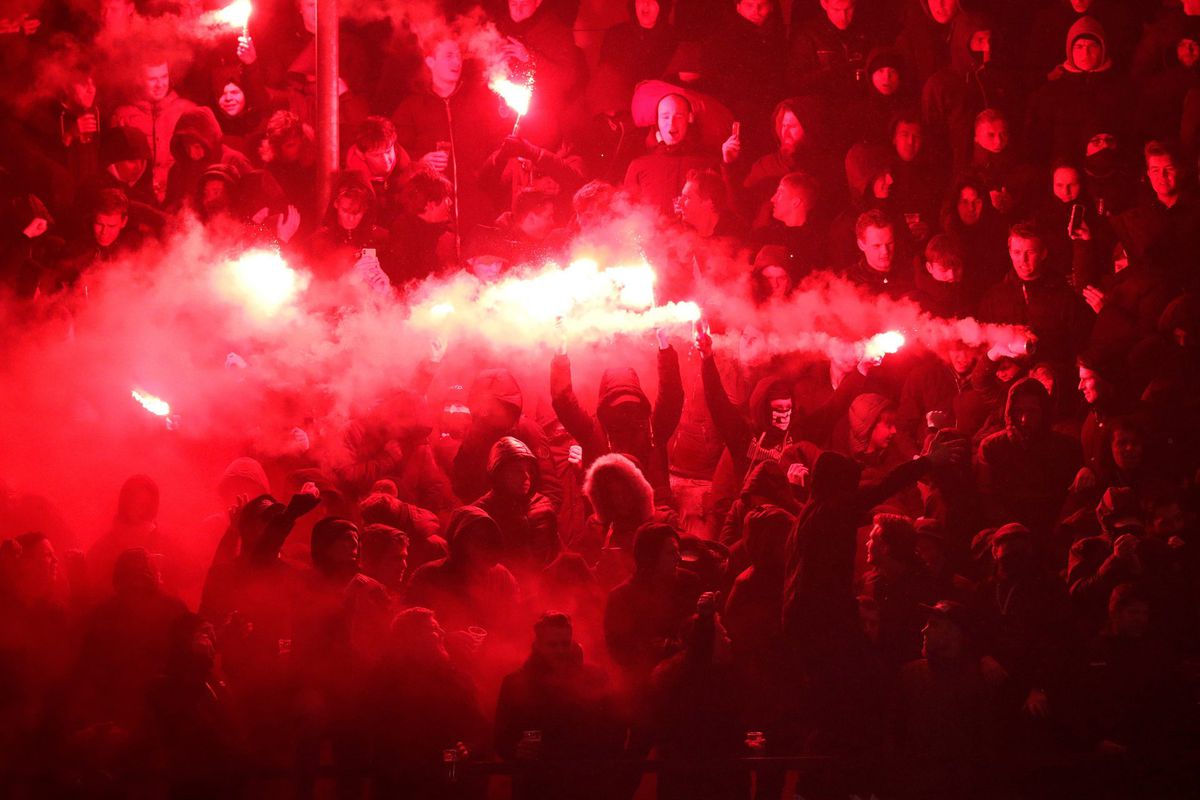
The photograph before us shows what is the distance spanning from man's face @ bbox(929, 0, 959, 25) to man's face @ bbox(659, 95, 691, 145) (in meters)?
1.77

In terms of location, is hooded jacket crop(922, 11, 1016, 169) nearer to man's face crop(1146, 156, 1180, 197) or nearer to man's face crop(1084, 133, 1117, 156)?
man's face crop(1084, 133, 1117, 156)

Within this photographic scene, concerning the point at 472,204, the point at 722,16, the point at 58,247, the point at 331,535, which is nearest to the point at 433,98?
the point at 472,204

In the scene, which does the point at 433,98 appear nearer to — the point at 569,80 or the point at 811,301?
the point at 569,80

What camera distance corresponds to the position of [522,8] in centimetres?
954

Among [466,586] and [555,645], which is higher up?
[466,586]

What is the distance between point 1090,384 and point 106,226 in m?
5.83

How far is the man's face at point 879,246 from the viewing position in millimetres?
8445

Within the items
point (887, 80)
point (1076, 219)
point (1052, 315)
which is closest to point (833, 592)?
point (1052, 315)

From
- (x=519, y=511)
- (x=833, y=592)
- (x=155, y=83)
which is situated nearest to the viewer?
(x=833, y=592)

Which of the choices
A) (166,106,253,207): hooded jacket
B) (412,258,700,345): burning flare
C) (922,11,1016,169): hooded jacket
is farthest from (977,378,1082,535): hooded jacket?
(166,106,253,207): hooded jacket

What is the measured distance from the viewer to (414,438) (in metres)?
8.23

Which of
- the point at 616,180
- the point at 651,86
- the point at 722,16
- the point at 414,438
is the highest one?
the point at 722,16

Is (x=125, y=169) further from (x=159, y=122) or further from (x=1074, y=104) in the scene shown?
(x=1074, y=104)

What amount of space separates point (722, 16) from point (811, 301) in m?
2.38
